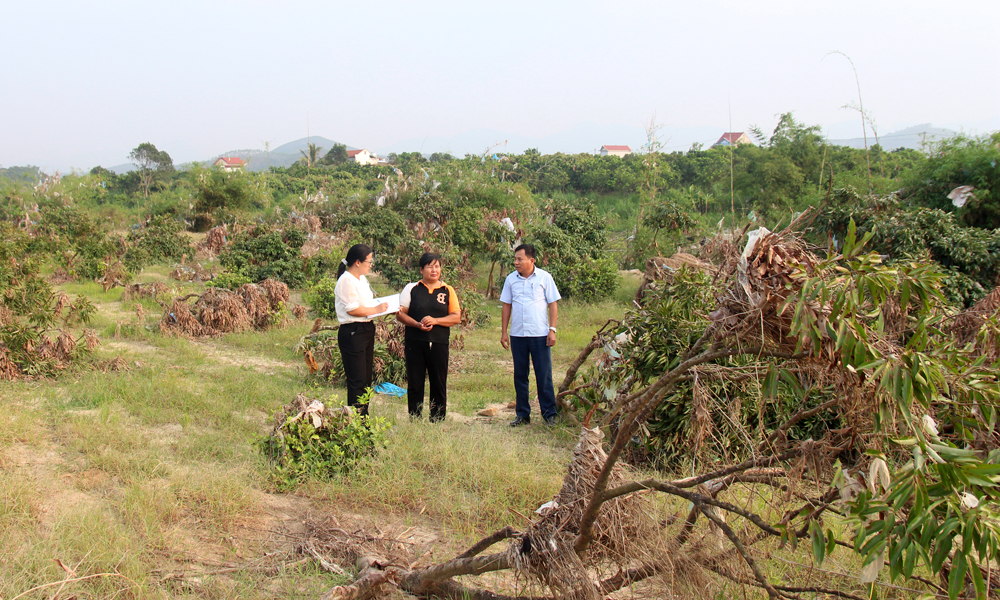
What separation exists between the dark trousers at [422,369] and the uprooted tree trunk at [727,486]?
8.49 feet

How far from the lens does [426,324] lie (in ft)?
17.2

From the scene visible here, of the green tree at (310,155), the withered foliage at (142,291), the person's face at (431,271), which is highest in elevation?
the green tree at (310,155)

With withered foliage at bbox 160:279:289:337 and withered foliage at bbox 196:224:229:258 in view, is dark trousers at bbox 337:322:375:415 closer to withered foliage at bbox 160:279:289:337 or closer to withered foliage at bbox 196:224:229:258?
withered foliage at bbox 160:279:289:337

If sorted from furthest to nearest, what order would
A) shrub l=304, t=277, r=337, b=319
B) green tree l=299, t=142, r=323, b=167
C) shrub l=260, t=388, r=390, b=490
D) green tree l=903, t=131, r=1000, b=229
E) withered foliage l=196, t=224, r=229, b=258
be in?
green tree l=299, t=142, r=323, b=167
withered foliage l=196, t=224, r=229, b=258
shrub l=304, t=277, r=337, b=319
green tree l=903, t=131, r=1000, b=229
shrub l=260, t=388, r=390, b=490

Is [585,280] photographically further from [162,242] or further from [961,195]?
[162,242]

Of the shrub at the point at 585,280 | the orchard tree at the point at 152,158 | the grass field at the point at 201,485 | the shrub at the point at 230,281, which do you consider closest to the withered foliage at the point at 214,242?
the shrub at the point at 230,281

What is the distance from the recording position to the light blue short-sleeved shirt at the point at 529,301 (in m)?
5.61

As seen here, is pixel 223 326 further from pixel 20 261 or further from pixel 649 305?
pixel 649 305

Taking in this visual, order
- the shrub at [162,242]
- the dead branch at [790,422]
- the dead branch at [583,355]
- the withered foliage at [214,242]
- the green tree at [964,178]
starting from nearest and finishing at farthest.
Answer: the dead branch at [790,422] → the dead branch at [583,355] → the green tree at [964,178] → the shrub at [162,242] → the withered foliage at [214,242]

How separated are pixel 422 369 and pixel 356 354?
0.67 m

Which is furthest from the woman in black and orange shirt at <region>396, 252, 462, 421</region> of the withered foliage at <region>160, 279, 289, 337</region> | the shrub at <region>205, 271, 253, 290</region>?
the shrub at <region>205, 271, 253, 290</region>

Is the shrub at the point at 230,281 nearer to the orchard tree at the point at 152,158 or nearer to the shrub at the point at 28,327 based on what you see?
the shrub at the point at 28,327

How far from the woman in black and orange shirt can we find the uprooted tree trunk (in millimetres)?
2589

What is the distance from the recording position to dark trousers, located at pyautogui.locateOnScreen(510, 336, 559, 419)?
5.66 m
